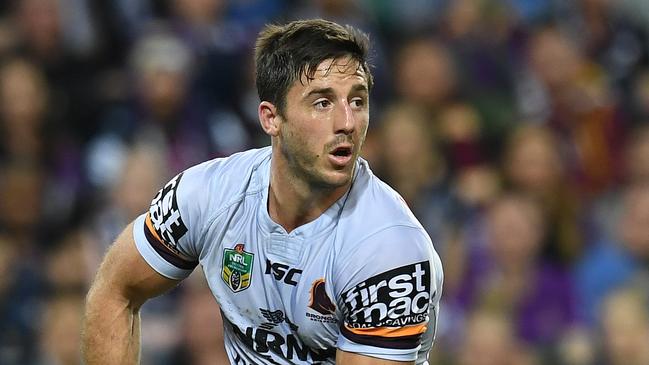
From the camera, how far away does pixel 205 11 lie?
271 inches

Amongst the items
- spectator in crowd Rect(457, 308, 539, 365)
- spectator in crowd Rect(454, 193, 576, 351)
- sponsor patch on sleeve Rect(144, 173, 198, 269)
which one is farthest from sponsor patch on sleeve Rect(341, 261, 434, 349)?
spectator in crowd Rect(454, 193, 576, 351)

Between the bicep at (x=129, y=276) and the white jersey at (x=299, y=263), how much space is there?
39mm

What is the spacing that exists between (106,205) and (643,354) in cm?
266

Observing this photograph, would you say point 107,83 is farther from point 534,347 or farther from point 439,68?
point 534,347

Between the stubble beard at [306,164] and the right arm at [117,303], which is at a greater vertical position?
the stubble beard at [306,164]

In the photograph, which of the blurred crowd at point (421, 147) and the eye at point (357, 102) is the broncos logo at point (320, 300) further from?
the blurred crowd at point (421, 147)

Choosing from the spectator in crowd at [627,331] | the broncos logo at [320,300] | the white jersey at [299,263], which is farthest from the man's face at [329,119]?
the spectator in crowd at [627,331]

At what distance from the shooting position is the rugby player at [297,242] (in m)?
3.27

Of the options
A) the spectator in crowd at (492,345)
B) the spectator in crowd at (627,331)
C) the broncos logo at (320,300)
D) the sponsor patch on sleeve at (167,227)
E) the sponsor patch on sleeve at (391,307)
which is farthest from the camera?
the spectator in crowd at (492,345)

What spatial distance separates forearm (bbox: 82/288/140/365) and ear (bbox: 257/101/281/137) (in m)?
0.74

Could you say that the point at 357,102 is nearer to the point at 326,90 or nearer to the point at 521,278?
the point at 326,90

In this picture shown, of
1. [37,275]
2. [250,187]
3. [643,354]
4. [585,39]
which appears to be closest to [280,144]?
[250,187]

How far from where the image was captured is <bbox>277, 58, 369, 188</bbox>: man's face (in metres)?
3.26

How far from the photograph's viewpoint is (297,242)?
345 centimetres
